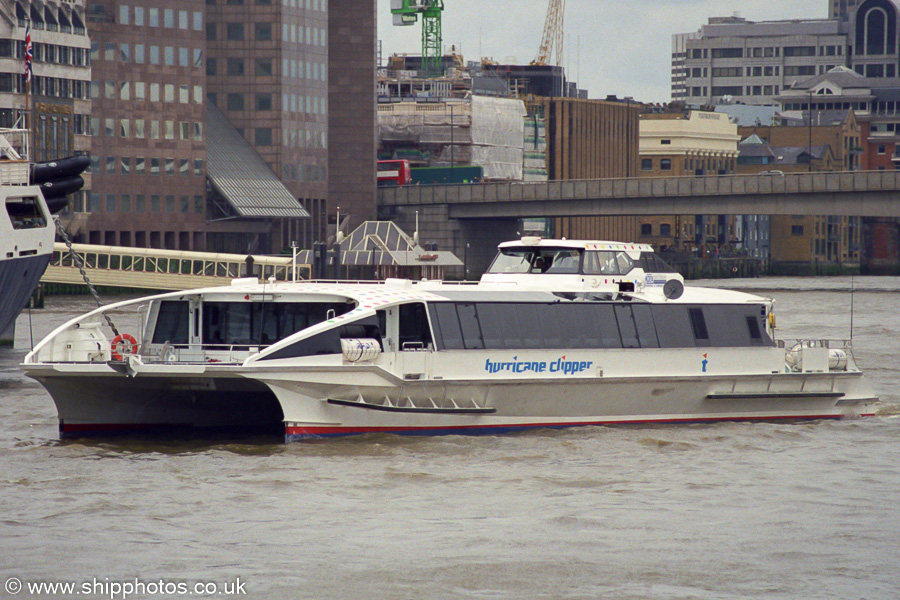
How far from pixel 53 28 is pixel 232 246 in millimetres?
22585

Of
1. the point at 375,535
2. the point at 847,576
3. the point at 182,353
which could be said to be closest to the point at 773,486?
the point at 847,576

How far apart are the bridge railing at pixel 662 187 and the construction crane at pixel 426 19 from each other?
50161 mm

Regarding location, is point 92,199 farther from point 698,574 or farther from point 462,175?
point 698,574

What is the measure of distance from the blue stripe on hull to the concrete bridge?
53.1m

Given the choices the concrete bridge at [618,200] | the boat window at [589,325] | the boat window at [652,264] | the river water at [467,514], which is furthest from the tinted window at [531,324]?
the concrete bridge at [618,200]

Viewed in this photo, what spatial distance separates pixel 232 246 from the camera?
111812 millimetres

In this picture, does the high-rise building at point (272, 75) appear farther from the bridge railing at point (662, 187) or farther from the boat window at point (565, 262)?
the boat window at point (565, 262)

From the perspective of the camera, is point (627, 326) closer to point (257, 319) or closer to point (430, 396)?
point (430, 396)

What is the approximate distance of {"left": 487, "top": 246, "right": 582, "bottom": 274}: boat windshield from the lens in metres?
30.1

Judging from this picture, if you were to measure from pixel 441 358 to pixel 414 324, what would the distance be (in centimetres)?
81

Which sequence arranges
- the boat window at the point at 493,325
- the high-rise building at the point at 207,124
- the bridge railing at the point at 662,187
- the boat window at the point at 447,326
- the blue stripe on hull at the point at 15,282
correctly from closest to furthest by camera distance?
the boat window at the point at 447,326 → the boat window at the point at 493,325 → the blue stripe on hull at the point at 15,282 → the bridge railing at the point at 662,187 → the high-rise building at the point at 207,124

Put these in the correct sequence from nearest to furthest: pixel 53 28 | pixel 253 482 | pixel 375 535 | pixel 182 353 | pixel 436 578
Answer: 1. pixel 436 578
2. pixel 375 535
3. pixel 253 482
4. pixel 182 353
5. pixel 53 28

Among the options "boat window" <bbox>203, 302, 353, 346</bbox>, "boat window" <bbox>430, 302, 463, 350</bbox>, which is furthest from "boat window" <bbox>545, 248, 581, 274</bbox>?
"boat window" <bbox>203, 302, 353, 346</bbox>

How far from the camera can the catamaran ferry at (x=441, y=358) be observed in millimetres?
24844
